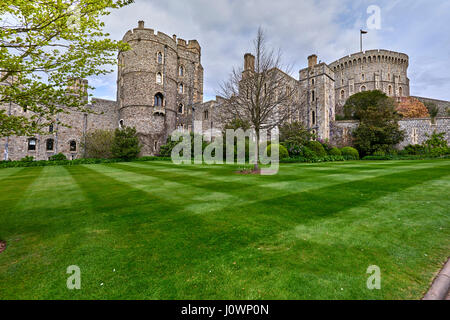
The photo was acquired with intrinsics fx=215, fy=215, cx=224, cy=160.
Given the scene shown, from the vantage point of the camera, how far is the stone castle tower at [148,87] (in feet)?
103

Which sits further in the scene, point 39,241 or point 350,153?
point 350,153

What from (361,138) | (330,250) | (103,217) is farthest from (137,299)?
(361,138)

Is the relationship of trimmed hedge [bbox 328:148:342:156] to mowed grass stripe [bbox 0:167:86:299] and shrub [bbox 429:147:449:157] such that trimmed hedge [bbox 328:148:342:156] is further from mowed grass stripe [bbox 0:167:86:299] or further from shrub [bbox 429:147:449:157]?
mowed grass stripe [bbox 0:167:86:299]

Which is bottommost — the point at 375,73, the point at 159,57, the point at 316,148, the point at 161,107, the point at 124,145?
the point at 316,148

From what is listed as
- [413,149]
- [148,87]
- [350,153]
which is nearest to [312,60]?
[350,153]

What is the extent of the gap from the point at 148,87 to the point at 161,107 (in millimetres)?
3339

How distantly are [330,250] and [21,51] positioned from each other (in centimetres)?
657

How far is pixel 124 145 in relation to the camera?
26.6 metres

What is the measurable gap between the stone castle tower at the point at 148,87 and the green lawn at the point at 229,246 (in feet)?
89.8

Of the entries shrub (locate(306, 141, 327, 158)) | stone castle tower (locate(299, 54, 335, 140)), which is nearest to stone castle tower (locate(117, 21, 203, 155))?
shrub (locate(306, 141, 327, 158))

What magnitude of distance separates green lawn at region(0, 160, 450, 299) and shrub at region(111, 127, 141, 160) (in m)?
21.5

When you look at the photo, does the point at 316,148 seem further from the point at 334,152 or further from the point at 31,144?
the point at 31,144

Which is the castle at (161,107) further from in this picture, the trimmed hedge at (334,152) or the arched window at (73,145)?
the trimmed hedge at (334,152)

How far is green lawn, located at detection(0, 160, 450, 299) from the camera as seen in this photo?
233 cm
